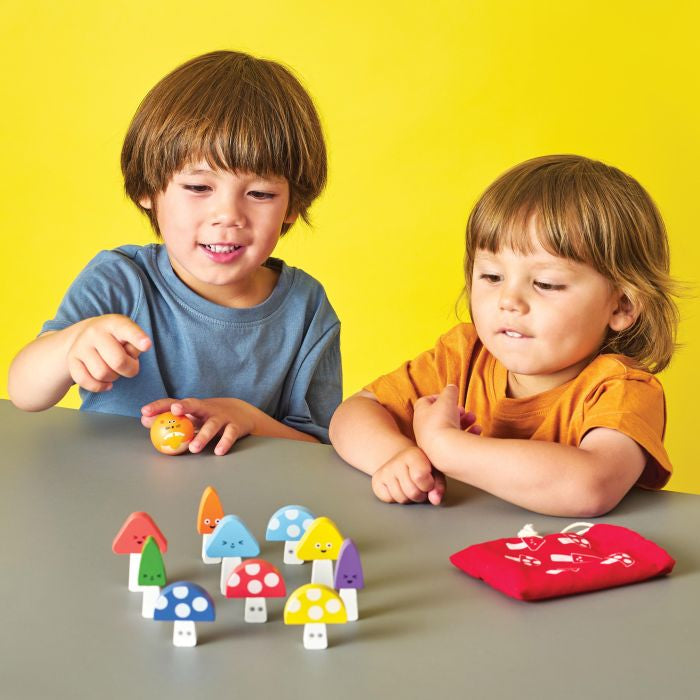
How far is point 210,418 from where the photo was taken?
42.8 inches

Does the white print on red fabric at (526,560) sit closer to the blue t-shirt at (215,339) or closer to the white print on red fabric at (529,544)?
the white print on red fabric at (529,544)

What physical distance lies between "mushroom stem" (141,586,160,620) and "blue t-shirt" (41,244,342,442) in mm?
687

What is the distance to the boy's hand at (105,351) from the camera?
1013mm

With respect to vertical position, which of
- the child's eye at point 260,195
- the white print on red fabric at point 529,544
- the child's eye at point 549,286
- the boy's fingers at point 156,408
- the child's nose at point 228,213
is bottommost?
the boy's fingers at point 156,408

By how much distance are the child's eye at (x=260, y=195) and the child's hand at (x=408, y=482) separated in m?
0.51

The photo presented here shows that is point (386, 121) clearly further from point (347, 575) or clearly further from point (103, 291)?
point (347, 575)

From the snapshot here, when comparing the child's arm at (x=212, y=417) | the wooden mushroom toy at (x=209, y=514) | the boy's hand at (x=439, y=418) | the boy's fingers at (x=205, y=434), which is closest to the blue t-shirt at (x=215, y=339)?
the child's arm at (x=212, y=417)

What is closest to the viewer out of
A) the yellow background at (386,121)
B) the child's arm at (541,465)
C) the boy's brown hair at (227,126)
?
the child's arm at (541,465)

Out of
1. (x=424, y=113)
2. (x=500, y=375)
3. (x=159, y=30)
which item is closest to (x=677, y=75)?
(x=424, y=113)

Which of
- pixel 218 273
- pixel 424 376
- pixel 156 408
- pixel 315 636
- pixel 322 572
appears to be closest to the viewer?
pixel 315 636

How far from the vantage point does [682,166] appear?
242 cm

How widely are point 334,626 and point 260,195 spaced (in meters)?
0.79

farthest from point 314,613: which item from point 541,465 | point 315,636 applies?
point 541,465

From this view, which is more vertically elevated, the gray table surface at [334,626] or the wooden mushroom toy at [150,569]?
the wooden mushroom toy at [150,569]
